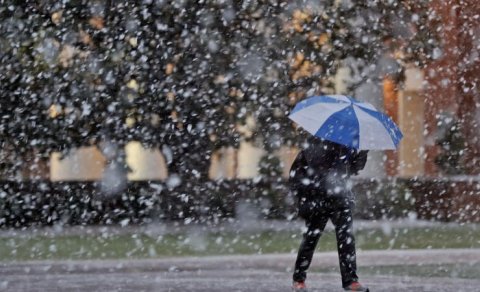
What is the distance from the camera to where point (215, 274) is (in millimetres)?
13047

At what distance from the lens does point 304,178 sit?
10.4 metres

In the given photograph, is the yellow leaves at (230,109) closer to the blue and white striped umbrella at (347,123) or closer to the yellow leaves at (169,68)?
the yellow leaves at (169,68)

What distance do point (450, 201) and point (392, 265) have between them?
7.78 metres

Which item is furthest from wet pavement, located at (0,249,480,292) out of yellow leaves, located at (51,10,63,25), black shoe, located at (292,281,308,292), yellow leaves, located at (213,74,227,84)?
yellow leaves, located at (51,10,63,25)

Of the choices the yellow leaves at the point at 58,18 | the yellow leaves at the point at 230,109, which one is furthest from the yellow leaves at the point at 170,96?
the yellow leaves at the point at 58,18

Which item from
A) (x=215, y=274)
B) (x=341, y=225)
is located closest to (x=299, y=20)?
(x=215, y=274)

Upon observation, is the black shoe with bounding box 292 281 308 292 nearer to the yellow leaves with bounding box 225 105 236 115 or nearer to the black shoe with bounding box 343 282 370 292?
the black shoe with bounding box 343 282 370 292

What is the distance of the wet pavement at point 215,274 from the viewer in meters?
11.8

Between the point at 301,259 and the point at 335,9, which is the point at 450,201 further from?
the point at 301,259

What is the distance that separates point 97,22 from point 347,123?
949 cm

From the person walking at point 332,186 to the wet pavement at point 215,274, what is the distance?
3.15 feet

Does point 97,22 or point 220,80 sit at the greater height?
point 97,22

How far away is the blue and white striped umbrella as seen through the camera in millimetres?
10328

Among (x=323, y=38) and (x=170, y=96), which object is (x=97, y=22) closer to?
(x=170, y=96)
